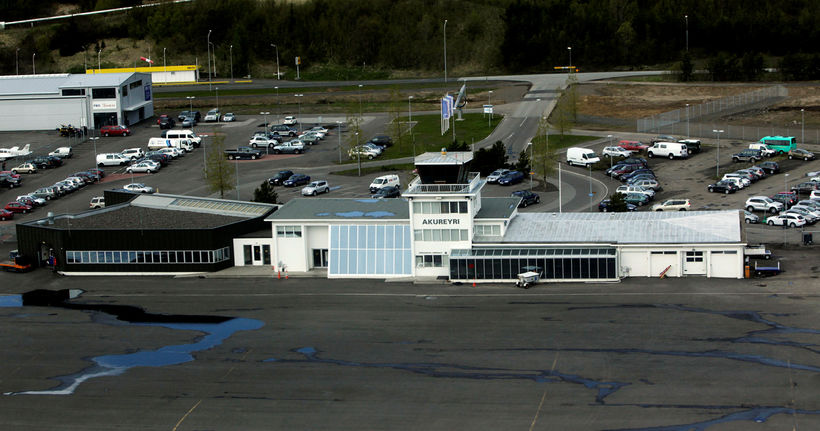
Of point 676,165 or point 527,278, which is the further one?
point 676,165

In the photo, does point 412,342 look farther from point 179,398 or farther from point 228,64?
point 228,64

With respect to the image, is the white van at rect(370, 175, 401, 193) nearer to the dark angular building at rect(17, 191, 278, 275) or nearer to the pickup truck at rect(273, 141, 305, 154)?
the dark angular building at rect(17, 191, 278, 275)

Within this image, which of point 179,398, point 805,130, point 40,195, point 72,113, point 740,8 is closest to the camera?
point 179,398

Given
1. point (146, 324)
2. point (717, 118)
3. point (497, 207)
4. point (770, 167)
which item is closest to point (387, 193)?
point (497, 207)

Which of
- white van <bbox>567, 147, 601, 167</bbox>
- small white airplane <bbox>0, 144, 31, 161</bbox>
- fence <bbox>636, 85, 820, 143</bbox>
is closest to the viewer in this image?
white van <bbox>567, 147, 601, 167</bbox>

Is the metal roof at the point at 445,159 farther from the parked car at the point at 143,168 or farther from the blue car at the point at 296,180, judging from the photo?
the parked car at the point at 143,168

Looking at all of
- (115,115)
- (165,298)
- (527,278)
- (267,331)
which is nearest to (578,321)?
(527,278)

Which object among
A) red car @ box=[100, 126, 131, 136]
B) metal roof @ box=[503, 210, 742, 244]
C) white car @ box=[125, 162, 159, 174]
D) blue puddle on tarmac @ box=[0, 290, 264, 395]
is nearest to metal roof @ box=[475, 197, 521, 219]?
metal roof @ box=[503, 210, 742, 244]
